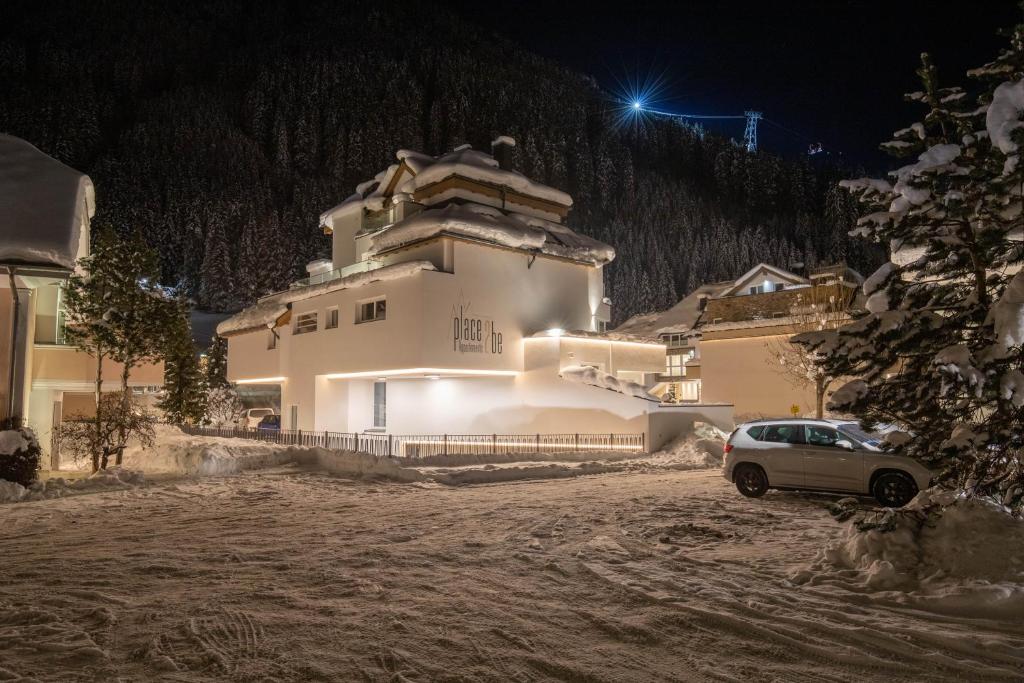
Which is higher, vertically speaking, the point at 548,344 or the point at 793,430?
the point at 548,344

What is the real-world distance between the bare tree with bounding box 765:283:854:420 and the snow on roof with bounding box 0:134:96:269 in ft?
92.5

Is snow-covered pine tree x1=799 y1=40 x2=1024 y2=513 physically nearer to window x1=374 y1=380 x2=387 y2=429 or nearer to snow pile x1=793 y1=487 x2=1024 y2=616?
snow pile x1=793 y1=487 x2=1024 y2=616

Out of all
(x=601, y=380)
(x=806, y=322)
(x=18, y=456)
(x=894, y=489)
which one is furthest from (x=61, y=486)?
(x=806, y=322)

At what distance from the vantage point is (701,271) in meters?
100

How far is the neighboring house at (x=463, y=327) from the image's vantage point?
1047 inches

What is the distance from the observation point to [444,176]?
103ft

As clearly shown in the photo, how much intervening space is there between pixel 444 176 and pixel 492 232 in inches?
203

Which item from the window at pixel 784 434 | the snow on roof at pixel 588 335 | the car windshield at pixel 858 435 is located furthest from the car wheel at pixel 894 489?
the snow on roof at pixel 588 335

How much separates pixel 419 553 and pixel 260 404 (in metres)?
63.4

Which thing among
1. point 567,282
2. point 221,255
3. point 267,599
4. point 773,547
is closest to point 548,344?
point 567,282

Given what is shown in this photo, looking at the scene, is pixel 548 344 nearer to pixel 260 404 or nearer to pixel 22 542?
pixel 22 542

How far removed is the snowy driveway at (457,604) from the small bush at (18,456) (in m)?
3.98

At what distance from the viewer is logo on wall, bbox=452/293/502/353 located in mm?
27047

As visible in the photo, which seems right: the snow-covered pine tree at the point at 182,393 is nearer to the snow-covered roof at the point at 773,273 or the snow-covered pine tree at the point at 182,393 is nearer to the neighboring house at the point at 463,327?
the neighboring house at the point at 463,327
